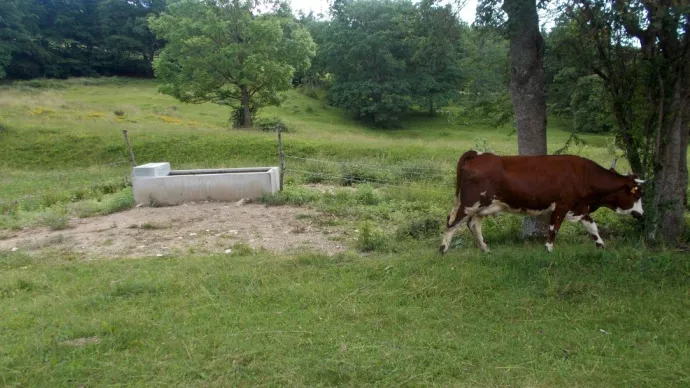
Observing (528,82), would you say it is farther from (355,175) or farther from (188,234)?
(355,175)

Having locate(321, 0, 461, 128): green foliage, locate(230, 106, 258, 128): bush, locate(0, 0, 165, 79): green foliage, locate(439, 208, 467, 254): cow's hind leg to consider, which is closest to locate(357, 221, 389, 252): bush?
locate(439, 208, 467, 254): cow's hind leg

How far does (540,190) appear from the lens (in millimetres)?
6250

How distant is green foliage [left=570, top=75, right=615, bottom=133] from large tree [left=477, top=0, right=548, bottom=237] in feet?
1.81

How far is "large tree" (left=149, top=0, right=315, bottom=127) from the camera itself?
28.1 metres

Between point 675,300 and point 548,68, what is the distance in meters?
4.00

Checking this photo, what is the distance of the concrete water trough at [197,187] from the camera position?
37.8ft

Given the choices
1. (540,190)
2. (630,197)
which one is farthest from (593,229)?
(540,190)

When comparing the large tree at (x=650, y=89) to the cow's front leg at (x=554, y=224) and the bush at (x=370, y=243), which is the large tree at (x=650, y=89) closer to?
the cow's front leg at (x=554, y=224)

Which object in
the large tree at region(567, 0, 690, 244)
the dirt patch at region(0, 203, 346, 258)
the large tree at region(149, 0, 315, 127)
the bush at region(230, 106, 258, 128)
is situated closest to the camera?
the large tree at region(567, 0, 690, 244)

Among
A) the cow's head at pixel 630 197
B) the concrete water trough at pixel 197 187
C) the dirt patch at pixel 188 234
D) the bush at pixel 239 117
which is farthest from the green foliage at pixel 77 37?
the cow's head at pixel 630 197

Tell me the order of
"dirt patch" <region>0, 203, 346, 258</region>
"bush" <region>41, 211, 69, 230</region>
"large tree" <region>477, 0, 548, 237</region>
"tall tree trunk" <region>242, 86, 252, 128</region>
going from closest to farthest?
1. "large tree" <region>477, 0, 548, 237</region>
2. "dirt patch" <region>0, 203, 346, 258</region>
3. "bush" <region>41, 211, 69, 230</region>
4. "tall tree trunk" <region>242, 86, 252, 128</region>

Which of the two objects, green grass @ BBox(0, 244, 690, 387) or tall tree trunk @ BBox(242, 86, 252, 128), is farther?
tall tree trunk @ BBox(242, 86, 252, 128)

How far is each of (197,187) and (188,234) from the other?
3.12m

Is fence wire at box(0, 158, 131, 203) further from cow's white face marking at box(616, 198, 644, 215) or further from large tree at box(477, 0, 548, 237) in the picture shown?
cow's white face marking at box(616, 198, 644, 215)
